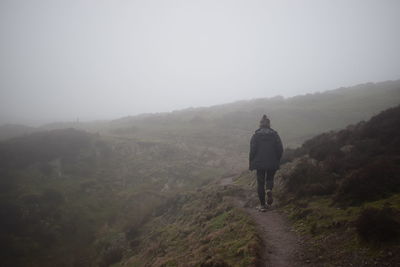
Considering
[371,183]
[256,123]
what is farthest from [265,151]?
[256,123]

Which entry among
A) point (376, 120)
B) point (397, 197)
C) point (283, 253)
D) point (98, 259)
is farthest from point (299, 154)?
point (98, 259)

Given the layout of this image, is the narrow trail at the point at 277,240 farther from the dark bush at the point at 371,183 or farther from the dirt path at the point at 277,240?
the dark bush at the point at 371,183

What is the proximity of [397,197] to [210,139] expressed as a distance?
3366cm

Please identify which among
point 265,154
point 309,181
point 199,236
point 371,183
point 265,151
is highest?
point 265,151

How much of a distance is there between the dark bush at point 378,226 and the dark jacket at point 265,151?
416cm

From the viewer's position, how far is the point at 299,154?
661 inches

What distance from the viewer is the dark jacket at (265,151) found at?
995 cm

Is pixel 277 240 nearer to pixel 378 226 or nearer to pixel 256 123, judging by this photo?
pixel 378 226

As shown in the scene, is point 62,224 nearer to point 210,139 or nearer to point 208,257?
point 208,257

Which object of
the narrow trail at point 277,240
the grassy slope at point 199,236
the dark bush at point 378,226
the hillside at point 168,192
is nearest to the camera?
the dark bush at point 378,226

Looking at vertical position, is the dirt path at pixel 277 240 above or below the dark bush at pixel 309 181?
below

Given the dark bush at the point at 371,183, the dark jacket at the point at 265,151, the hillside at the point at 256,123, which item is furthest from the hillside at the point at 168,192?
the dark jacket at the point at 265,151

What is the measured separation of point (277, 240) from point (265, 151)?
11.6 feet

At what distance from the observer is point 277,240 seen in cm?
791
